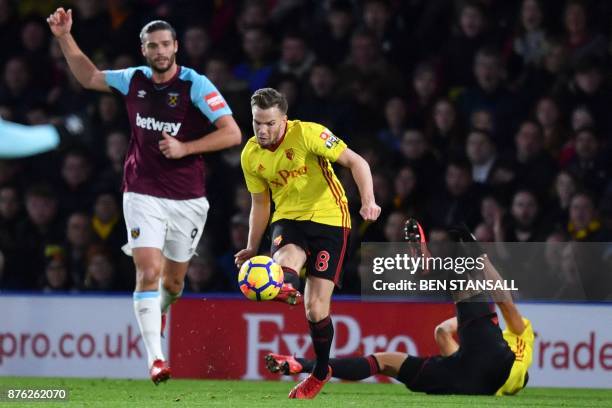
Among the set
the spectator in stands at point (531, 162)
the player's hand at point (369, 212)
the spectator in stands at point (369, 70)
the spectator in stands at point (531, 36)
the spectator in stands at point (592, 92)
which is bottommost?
the player's hand at point (369, 212)

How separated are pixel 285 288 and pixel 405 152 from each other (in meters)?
4.09

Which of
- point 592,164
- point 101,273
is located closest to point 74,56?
point 101,273

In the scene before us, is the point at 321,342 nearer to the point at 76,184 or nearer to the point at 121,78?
the point at 121,78

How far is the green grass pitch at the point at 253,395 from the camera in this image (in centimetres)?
843

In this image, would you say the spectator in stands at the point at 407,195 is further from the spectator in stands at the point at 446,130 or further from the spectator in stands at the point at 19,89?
the spectator in stands at the point at 19,89

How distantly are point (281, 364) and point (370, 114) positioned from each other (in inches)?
175

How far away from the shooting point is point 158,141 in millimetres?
9109

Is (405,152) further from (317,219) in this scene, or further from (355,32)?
(317,219)

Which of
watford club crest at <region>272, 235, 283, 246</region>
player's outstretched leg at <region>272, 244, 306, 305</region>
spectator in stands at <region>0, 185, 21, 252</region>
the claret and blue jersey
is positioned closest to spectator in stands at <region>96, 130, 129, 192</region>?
spectator in stands at <region>0, 185, 21, 252</region>

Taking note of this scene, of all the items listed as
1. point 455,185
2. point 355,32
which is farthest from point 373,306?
point 355,32

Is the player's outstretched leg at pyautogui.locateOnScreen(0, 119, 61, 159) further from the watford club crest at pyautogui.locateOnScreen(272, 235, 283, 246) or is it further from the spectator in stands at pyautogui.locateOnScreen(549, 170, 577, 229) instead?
the spectator in stands at pyautogui.locateOnScreen(549, 170, 577, 229)

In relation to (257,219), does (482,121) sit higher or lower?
higher

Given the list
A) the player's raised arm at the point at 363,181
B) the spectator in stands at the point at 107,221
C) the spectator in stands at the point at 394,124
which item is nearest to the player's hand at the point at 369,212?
the player's raised arm at the point at 363,181

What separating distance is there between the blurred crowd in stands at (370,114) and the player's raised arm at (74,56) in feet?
8.61
